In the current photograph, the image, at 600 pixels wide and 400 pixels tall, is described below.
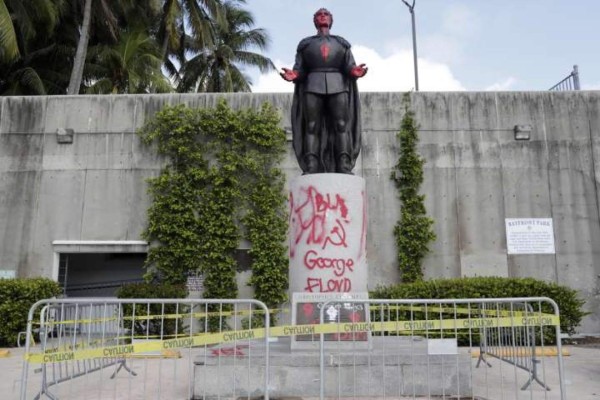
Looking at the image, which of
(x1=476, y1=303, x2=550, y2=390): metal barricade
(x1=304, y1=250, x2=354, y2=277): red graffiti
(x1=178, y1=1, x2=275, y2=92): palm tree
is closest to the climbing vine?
(x1=476, y1=303, x2=550, y2=390): metal barricade

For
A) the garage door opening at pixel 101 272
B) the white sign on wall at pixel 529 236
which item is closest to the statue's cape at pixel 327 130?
the white sign on wall at pixel 529 236

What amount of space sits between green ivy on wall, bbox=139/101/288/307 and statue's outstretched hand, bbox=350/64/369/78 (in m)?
6.08

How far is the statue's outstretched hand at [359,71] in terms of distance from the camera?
7.44 meters

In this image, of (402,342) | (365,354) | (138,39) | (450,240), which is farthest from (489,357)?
(138,39)

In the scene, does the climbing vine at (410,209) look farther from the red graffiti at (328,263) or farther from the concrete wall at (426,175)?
the red graffiti at (328,263)

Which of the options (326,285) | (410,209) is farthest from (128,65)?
(326,285)

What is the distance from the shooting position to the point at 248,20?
30.1 metres

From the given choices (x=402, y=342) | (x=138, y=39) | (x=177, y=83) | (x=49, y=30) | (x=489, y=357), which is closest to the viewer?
(x=402, y=342)

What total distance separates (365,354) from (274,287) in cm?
706

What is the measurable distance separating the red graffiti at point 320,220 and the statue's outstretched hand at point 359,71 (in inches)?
70.1

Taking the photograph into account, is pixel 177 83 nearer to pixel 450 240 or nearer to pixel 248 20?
pixel 248 20

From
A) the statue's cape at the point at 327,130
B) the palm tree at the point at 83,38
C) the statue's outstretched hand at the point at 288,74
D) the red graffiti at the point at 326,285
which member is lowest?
the red graffiti at the point at 326,285

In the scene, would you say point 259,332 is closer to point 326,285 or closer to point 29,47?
point 326,285

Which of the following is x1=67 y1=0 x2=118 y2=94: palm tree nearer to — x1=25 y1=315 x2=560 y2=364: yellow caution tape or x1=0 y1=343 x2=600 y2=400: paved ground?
x1=0 y1=343 x2=600 y2=400: paved ground
